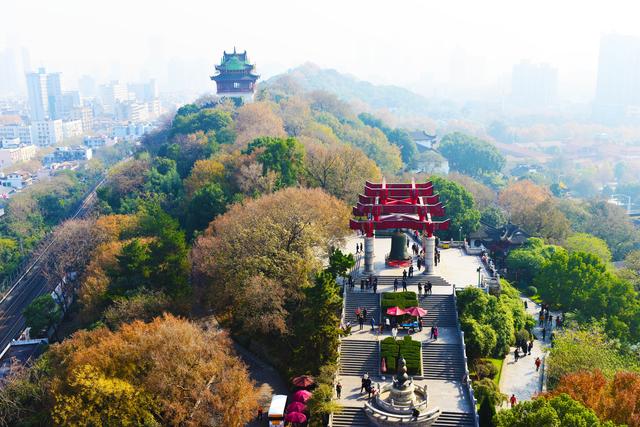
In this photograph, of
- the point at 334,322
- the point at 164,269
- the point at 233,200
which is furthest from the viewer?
the point at 233,200

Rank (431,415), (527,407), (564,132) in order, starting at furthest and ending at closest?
(564,132) → (431,415) → (527,407)

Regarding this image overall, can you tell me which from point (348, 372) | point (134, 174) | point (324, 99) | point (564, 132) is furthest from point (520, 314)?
point (564, 132)

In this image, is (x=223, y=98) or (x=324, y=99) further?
(x=324, y=99)

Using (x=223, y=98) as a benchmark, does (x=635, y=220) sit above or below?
below

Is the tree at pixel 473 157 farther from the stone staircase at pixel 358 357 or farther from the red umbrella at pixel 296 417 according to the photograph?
the red umbrella at pixel 296 417

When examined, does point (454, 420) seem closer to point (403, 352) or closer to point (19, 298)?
point (403, 352)

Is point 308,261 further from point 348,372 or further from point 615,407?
point 615,407
